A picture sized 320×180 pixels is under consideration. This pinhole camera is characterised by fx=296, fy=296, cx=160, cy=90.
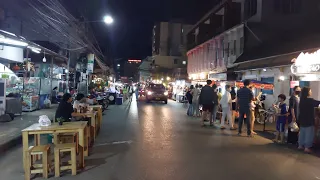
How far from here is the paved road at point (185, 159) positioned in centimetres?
616

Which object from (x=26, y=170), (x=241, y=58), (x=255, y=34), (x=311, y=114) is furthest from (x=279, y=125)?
(x=255, y=34)

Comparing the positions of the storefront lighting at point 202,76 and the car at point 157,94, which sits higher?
the storefront lighting at point 202,76

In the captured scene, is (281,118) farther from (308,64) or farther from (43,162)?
(43,162)

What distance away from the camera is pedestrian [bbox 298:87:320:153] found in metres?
8.56

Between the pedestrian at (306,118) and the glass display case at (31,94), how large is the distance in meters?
13.4

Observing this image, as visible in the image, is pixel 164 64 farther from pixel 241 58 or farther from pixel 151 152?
pixel 151 152

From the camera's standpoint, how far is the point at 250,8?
971 inches

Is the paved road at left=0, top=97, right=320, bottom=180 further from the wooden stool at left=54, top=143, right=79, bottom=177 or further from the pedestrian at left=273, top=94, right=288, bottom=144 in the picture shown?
the pedestrian at left=273, top=94, right=288, bottom=144

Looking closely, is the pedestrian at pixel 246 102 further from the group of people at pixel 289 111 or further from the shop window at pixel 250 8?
the shop window at pixel 250 8

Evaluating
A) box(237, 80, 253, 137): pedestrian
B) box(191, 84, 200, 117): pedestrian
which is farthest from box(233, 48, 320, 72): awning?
box(237, 80, 253, 137): pedestrian

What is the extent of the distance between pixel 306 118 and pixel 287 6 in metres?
16.6

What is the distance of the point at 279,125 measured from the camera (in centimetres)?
987

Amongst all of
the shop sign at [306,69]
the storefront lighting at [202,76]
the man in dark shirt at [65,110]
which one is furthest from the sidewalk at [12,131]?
the storefront lighting at [202,76]

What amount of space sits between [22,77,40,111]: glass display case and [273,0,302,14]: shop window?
17.7 metres
